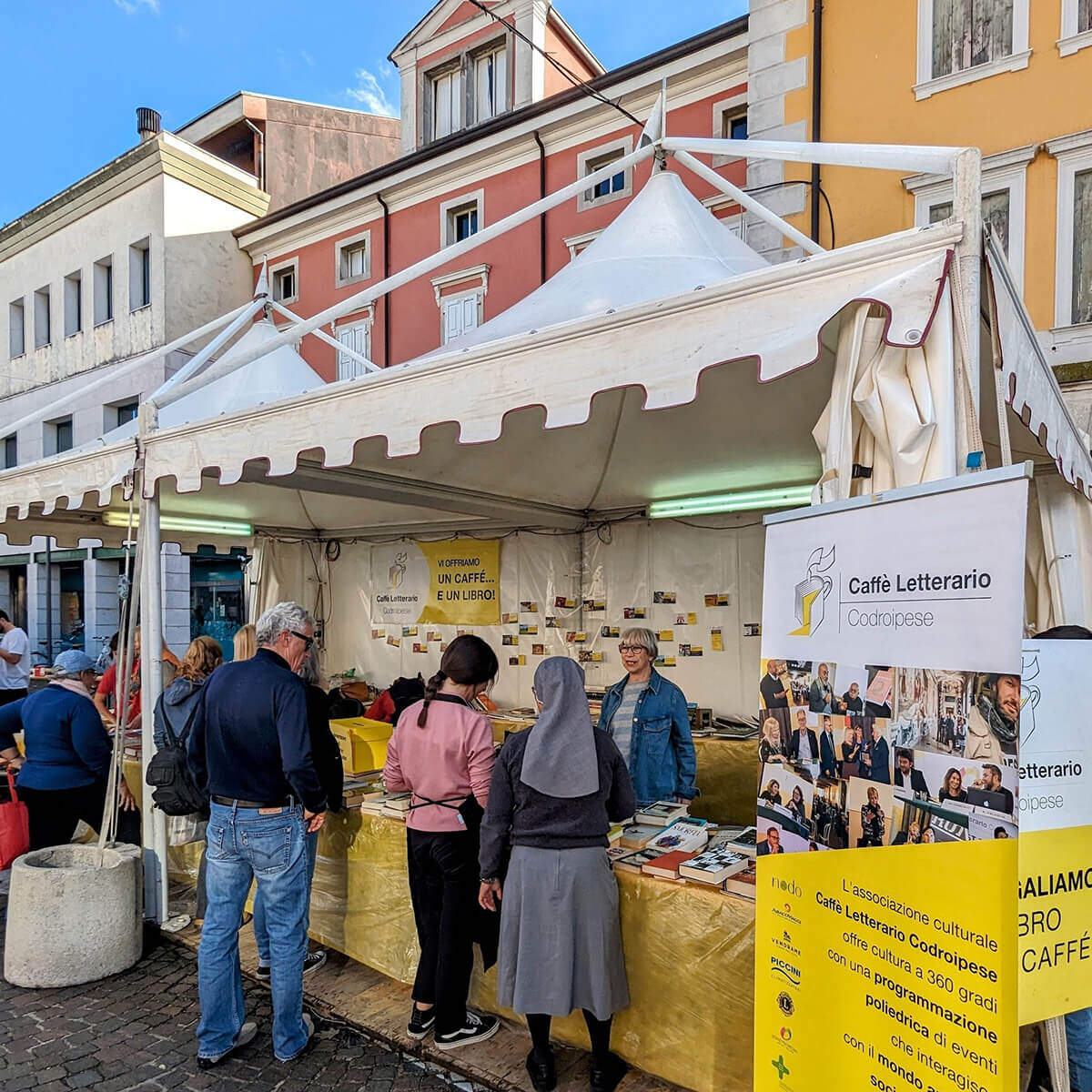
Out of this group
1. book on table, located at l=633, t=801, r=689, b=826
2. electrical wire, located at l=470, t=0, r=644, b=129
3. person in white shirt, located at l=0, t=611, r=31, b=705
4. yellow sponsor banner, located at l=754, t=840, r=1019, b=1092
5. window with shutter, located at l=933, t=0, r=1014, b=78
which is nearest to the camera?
yellow sponsor banner, located at l=754, t=840, r=1019, b=1092

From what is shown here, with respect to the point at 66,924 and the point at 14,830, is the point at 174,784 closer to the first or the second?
the point at 66,924

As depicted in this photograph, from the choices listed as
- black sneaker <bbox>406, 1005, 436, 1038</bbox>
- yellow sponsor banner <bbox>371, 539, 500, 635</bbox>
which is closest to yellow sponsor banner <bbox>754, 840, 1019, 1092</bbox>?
black sneaker <bbox>406, 1005, 436, 1038</bbox>

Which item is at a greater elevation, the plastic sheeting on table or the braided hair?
the braided hair

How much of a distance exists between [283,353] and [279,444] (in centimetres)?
330

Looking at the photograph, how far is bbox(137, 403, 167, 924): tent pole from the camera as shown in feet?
13.8

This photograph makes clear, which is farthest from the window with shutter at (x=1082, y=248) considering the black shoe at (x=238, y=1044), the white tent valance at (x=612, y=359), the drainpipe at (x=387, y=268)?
the drainpipe at (x=387, y=268)

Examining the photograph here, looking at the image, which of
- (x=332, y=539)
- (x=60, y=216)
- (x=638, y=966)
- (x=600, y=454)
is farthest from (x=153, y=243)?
(x=638, y=966)

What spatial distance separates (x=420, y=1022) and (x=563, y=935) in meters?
1.05

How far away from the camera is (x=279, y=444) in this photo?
Answer: 3539mm

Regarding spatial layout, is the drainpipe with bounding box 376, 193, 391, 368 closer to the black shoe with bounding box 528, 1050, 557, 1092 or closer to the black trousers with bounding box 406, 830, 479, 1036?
the black trousers with bounding box 406, 830, 479, 1036

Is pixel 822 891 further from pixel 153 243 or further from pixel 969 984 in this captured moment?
pixel 153 243

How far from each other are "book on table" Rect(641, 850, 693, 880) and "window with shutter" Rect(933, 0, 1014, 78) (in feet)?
31.5

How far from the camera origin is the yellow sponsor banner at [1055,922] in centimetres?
145

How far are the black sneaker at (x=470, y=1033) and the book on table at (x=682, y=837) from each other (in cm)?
103
